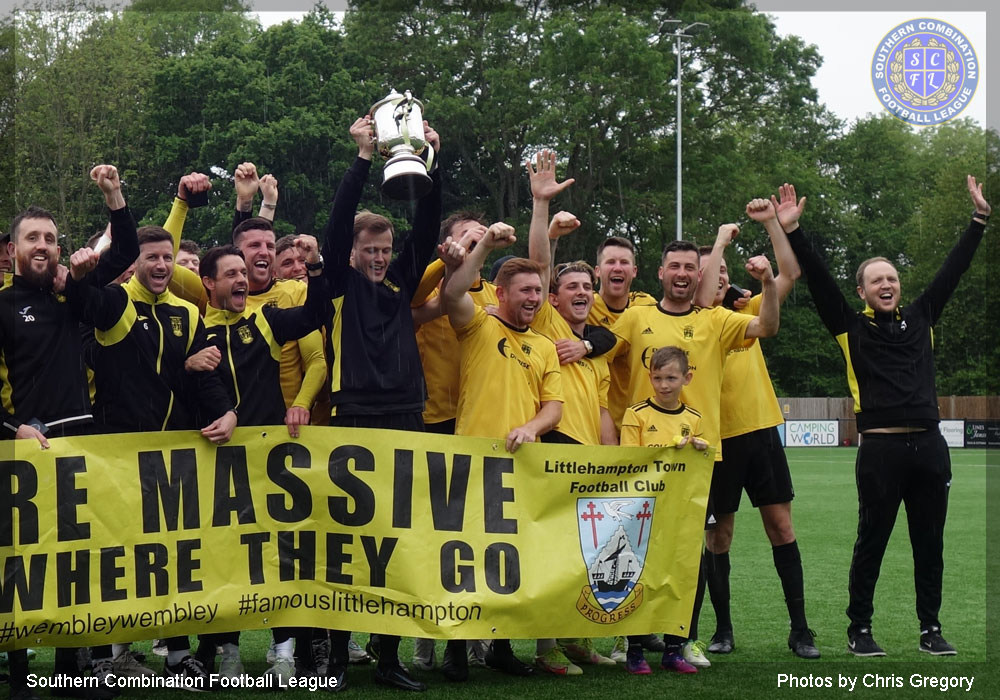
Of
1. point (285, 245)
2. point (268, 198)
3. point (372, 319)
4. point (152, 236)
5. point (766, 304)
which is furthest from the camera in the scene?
point (285, 245)

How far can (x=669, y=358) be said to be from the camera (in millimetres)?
6336

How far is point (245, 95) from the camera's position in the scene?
35156 mm

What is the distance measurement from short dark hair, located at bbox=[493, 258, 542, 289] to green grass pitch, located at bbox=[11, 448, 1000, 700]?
85.7 inches

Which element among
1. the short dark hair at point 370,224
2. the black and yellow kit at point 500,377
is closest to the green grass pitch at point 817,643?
the black and yellow kit at point 500,377

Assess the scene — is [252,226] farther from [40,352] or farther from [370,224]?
[40,352]

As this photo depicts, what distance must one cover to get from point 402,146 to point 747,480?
3.14m

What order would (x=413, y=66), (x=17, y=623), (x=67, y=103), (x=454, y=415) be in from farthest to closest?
(x=413, y=66) → (x=67, y=103) → (x=454, y=415) → (x=17, y=623)

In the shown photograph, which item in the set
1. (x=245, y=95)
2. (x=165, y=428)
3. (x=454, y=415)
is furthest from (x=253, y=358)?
(x=245, y=95)

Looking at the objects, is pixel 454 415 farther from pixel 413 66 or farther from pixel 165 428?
Result: pixel 413 66

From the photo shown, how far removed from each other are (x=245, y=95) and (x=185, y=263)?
29287mm

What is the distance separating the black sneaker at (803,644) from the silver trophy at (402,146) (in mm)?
3555

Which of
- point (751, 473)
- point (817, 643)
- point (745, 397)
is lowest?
point (817, 643)

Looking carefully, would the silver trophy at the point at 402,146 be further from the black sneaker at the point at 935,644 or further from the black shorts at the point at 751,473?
the black sneaker at the point at 935,644

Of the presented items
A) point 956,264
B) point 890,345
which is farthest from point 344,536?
point 956,264
